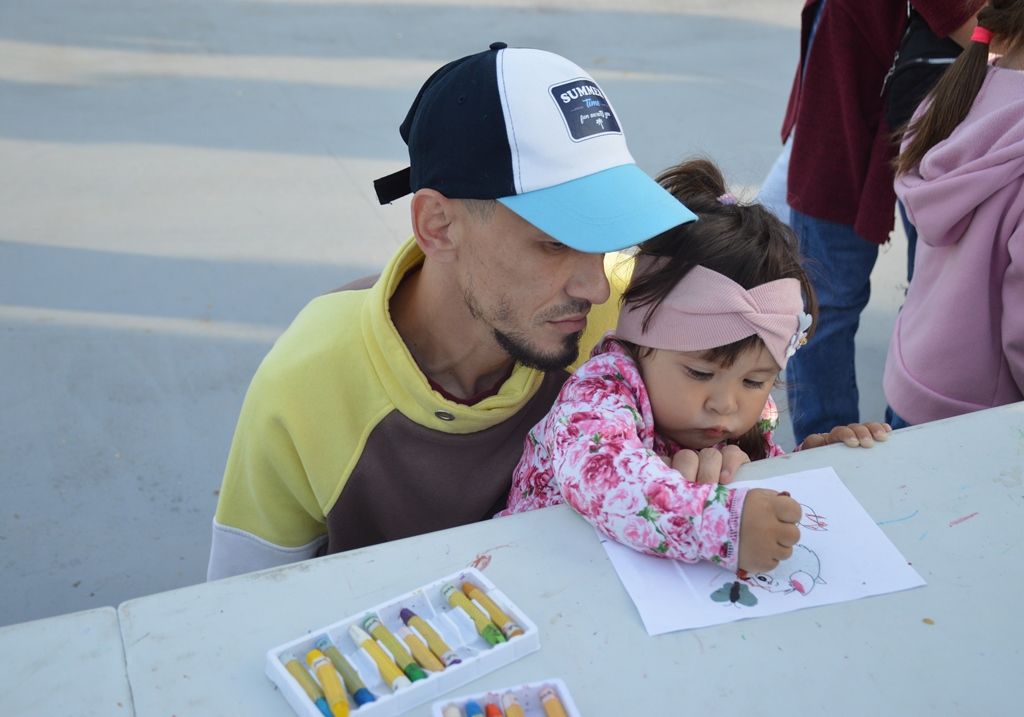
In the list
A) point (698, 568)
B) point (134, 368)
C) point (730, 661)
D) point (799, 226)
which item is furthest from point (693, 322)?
point (134, 368)

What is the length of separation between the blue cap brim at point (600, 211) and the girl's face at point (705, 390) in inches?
7.4

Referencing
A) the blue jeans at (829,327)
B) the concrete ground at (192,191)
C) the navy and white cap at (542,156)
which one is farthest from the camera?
the concrete ground at (192,191)

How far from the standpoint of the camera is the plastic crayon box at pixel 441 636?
0.97m

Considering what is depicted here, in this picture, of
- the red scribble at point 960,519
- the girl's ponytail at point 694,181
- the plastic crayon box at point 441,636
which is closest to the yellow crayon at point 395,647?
the plastic crayon box at point 441,636

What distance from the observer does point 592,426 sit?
4.16 ft

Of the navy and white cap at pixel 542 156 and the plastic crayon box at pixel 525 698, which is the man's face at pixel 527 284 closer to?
the navy and white cap at pixel 542 156

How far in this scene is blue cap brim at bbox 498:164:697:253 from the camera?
133 centimetres

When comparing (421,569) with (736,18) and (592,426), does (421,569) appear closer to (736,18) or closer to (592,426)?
(592,426)

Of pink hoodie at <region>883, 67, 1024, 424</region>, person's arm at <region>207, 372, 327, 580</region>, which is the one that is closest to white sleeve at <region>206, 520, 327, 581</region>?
person's arm at <region>207, 372, 327, 580</region>

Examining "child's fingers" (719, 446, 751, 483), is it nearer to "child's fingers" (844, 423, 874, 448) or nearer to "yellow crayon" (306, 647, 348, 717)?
"child's fingers" (844, 423, 874, 448)

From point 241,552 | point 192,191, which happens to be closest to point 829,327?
point 241,552

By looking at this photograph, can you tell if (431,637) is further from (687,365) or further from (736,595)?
(687,365)

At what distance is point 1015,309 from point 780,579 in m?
0.72

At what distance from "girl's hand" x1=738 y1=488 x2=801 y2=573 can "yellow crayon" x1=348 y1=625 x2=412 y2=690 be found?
15.7 inches
